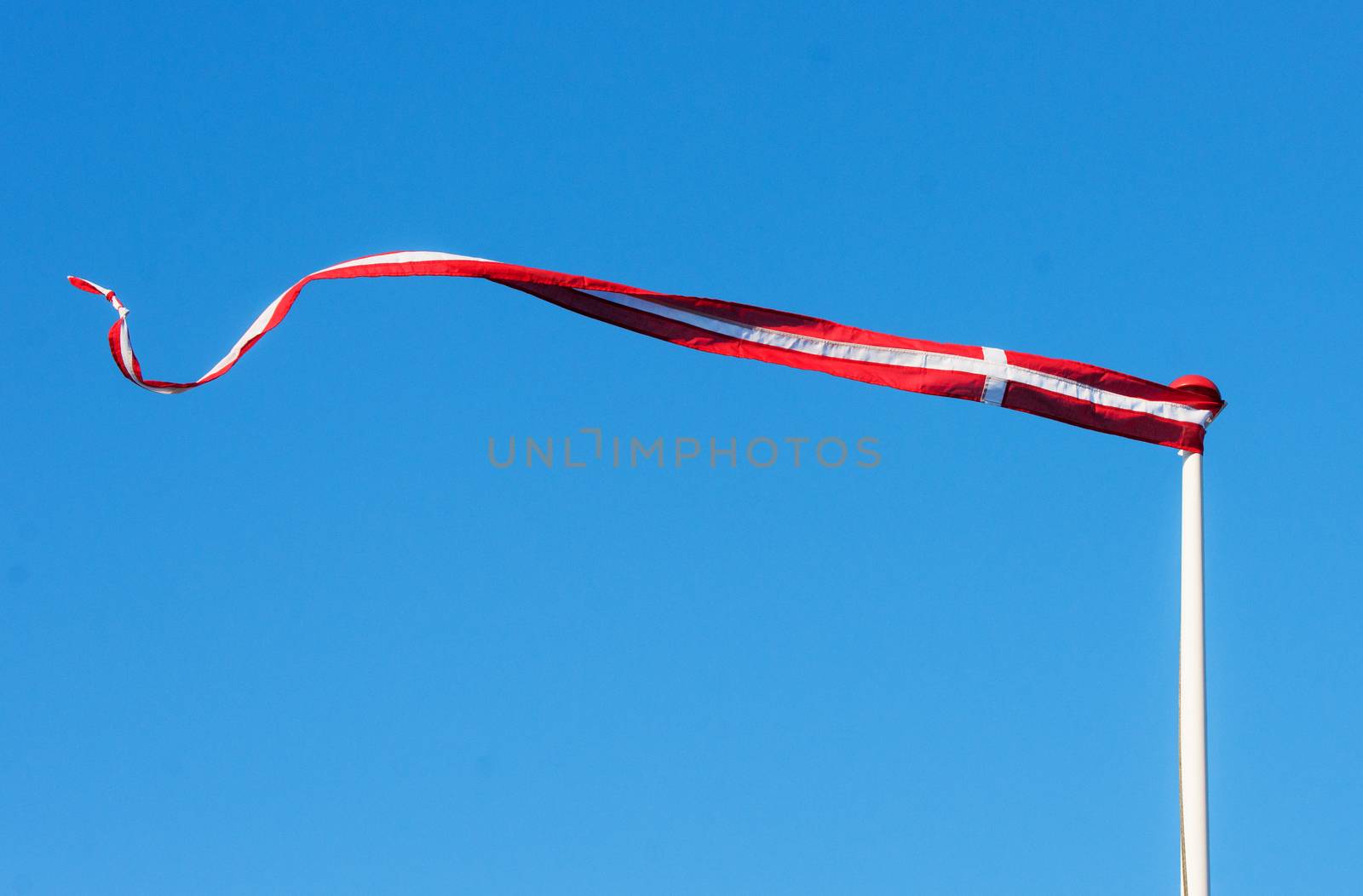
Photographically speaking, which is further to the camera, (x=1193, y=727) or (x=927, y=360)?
(x=927, y=360)

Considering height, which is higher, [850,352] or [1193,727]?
[850,352]

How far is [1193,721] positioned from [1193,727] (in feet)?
0.15

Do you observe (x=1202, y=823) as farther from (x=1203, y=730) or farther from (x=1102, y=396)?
(x=1102, y=396)

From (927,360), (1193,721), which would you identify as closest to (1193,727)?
(1193,721)

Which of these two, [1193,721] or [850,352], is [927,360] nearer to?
[850,352]

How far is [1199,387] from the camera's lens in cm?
1672

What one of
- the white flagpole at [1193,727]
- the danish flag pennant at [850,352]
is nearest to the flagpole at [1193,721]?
the white flagpole at [1193,727]

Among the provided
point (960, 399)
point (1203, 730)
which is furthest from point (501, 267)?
point (1203, 730)

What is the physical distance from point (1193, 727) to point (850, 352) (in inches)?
165

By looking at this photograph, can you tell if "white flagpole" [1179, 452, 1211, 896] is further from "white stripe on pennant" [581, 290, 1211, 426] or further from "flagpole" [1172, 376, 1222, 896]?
"white stripe on pennant" [581, 290, 1211, 426]

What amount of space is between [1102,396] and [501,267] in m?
5.33

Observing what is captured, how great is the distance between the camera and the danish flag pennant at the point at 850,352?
1589cm

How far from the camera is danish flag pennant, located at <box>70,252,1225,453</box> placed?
1589 cm

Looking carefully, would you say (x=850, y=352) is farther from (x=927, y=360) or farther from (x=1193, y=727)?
(x=1193, y=727)
